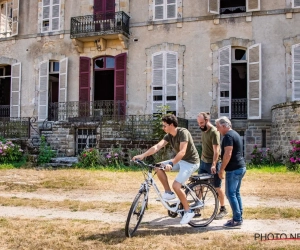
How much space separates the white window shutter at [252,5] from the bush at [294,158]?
5404 millimetres

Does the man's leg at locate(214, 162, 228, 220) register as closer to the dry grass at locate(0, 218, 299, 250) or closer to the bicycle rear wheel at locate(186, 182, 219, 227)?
the bicycle rear wheel at locate(186, 182, 219, 227)

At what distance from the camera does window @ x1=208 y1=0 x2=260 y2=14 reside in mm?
13758

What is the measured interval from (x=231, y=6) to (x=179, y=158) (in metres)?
11.5

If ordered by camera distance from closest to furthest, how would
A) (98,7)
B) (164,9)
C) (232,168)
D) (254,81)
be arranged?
(232,168)
(254,81)
(164,9)
(98,7)

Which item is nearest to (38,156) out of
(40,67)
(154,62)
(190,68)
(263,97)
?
(40,67)

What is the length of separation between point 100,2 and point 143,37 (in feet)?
8.47

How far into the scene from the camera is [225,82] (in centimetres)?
1402

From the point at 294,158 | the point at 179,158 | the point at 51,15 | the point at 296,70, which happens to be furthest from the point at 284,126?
the point at 51,15

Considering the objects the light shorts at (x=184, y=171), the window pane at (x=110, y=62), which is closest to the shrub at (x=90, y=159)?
the window pane at (x=110, y=62)

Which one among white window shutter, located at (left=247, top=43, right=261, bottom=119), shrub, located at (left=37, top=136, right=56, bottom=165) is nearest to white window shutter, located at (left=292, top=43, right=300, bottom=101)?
white window shutter, located at (left=247, top=43, right=261, bottom=119)

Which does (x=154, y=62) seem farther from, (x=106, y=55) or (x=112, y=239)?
(x=112, y=239)

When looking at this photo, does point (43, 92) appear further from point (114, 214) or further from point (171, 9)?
point (114, 214)

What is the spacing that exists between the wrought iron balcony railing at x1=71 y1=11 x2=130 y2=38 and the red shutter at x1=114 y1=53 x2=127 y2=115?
112cm

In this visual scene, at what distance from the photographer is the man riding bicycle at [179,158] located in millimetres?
4938
